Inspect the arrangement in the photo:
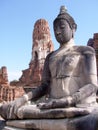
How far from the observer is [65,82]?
4.25 m

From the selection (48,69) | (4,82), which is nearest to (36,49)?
(4,82)

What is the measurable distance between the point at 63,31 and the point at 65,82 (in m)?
0.80

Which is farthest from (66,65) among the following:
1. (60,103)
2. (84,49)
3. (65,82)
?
(60,103)

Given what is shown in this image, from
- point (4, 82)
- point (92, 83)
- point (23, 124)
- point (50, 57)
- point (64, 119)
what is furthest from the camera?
point (4, 82)

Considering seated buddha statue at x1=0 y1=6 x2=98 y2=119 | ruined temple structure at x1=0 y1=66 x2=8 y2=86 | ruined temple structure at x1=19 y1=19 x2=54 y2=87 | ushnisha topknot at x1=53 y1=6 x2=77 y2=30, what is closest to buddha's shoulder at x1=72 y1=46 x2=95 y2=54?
seated buddha statue at x1=0 y1=6 x2=98 y2=119

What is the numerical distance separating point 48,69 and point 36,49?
40.5 m

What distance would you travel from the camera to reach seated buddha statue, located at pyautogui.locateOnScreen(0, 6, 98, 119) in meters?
3.73

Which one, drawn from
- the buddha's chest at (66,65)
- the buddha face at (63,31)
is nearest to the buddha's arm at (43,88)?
the buddha's chest at (66,65)

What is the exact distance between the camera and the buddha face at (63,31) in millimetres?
4543

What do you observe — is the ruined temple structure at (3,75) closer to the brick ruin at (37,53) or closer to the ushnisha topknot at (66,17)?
the brick ruin at (37,53)

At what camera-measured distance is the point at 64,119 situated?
3465mm

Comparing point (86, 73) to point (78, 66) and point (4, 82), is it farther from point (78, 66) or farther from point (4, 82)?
point (4, 82)

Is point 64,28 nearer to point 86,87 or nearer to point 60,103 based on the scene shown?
point 86,87

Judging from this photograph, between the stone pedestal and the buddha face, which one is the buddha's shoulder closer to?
the buddha face
